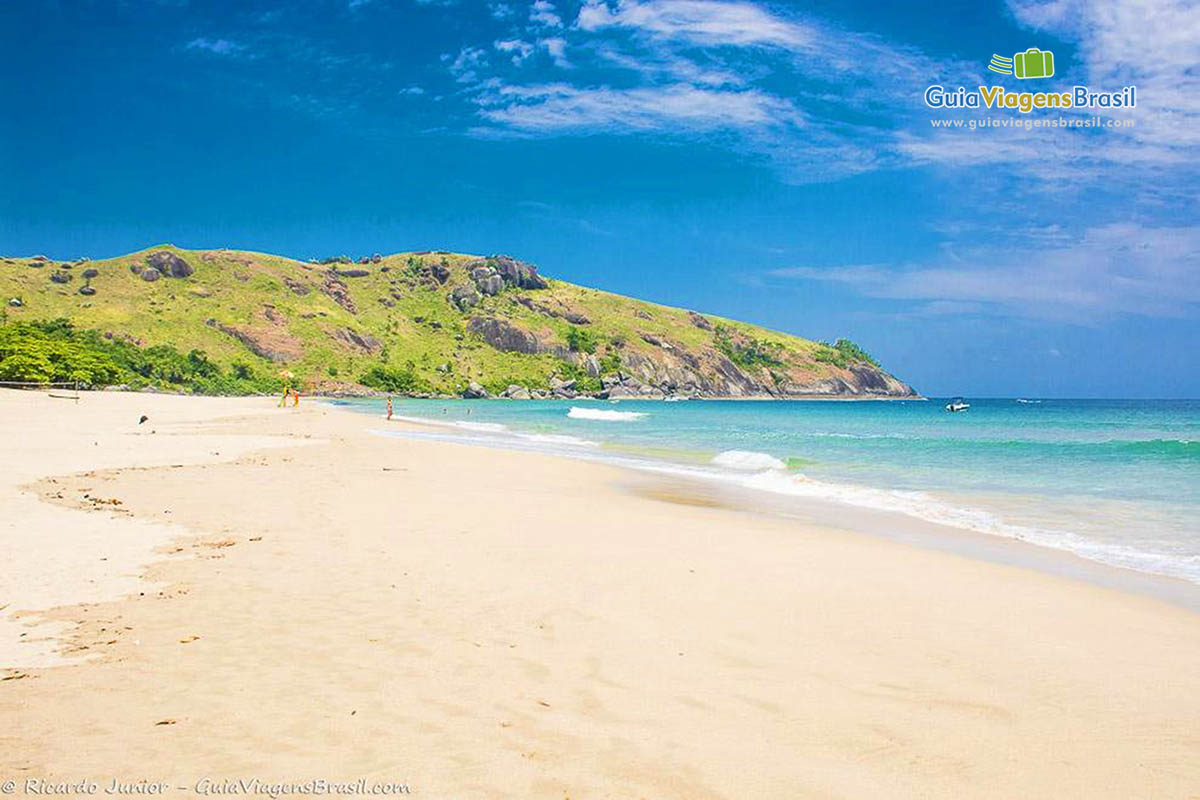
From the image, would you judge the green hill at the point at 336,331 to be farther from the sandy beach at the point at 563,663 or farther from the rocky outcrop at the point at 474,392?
the sandy beach at the point at 563,663

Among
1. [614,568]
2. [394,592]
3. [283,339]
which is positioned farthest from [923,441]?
A: [283,339]

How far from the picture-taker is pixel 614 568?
8.98 metres

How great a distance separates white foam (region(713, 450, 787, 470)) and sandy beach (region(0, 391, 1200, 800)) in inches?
576

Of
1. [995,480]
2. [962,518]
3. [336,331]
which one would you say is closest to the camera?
Answer: [962,518]

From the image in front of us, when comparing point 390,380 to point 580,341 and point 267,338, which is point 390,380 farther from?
point 580,341

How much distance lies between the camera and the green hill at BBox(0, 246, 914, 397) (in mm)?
118062

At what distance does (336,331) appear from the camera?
15012 centimetres

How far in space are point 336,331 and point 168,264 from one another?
3497 centimetres

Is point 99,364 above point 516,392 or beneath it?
above

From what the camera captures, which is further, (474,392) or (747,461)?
(474,392)

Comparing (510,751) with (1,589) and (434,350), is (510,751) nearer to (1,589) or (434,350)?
(1,589)

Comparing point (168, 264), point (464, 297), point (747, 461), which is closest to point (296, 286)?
point (168, 264)

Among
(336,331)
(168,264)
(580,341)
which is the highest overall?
(168,264)

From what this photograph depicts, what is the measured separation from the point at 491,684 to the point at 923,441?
3978 centimetres
